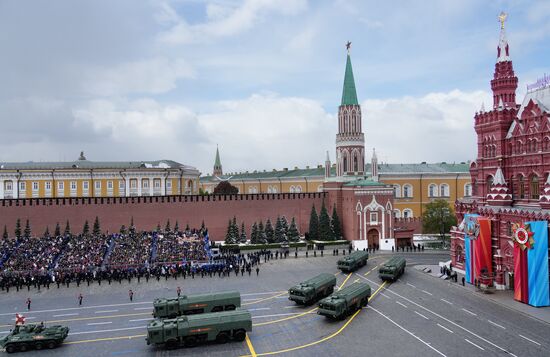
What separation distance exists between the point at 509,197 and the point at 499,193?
661 mm

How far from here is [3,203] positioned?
1863 inches

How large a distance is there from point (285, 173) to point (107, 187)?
124ft

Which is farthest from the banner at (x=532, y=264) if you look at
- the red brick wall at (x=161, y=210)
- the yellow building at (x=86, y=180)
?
the yellow building at (x=86, y=180)

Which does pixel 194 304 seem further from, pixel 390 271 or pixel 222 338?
pixel 390 271

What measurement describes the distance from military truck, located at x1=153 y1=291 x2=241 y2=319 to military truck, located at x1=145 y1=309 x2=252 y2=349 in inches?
95.6

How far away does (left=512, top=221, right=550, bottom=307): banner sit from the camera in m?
27.1

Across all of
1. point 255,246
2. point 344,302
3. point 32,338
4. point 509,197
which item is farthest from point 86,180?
point 509,197

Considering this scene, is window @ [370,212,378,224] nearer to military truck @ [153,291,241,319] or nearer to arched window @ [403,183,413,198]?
arched window @ [403,183,413,198]

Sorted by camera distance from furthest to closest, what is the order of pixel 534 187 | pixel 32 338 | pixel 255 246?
pixel 255 246 < pixel 534 187 < pixel 32 338

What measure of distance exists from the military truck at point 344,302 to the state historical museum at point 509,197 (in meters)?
9.38

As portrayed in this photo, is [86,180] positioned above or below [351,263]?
above

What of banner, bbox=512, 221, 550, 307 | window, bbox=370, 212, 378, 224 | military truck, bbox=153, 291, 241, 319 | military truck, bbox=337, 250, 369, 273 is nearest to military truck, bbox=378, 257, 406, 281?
military truck, bbox=337, 250, 369, 273

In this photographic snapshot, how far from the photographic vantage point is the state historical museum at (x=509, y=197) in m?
27.9

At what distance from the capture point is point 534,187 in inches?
1235
